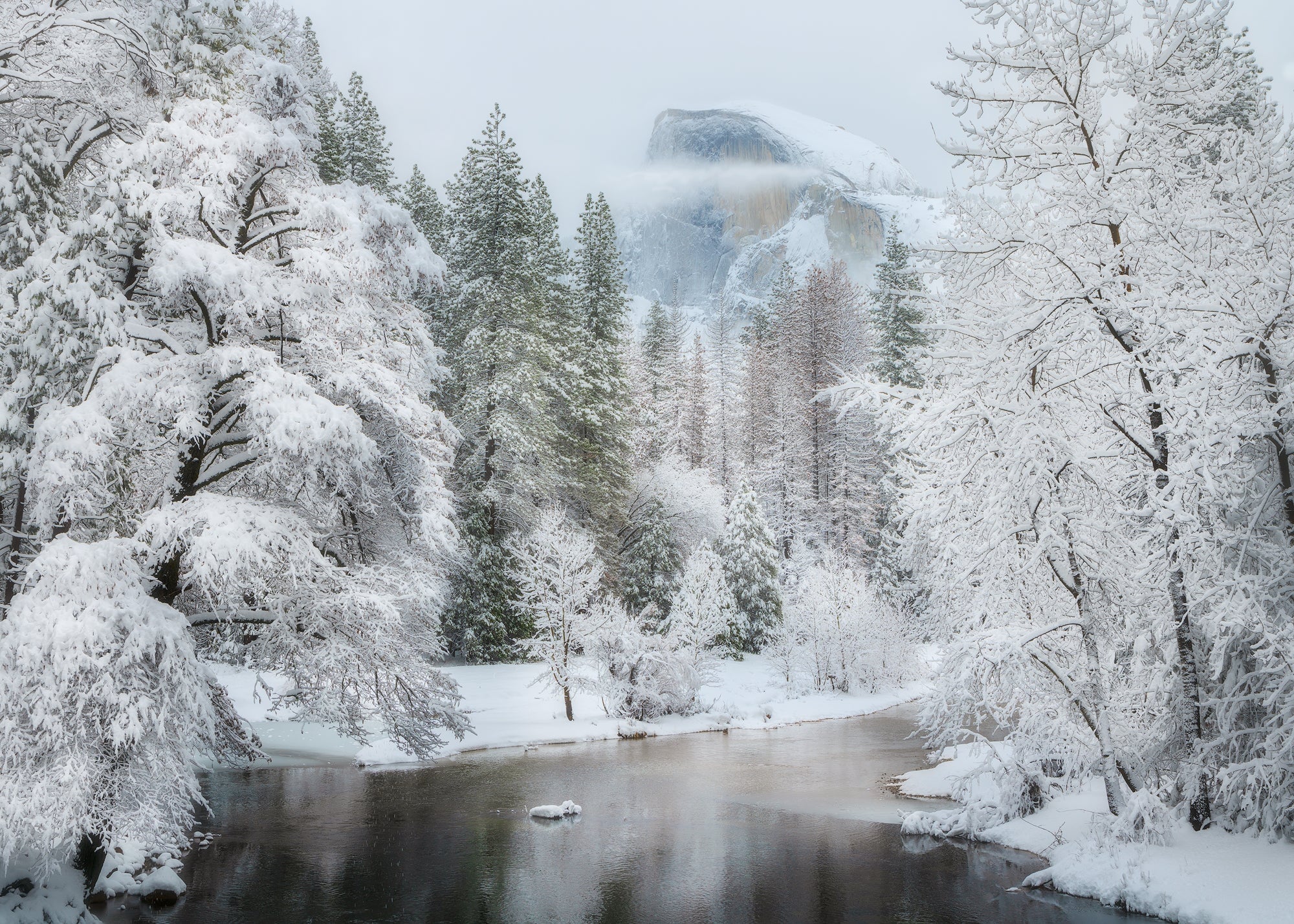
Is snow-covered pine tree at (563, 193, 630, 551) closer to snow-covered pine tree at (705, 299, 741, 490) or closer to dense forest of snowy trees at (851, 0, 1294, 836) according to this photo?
snow-covered pine tree at (705, 299, 741, 490)

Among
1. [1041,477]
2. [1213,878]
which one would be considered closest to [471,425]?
[1041,477]

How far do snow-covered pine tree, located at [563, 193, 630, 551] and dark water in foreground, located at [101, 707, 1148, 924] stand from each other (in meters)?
14.2

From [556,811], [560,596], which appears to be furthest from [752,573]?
[556,811]

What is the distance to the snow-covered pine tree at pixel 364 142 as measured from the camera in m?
31.1

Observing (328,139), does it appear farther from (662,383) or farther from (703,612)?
(662,383)

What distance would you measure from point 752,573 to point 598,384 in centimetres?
1029

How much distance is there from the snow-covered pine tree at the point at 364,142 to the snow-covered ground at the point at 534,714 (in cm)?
1772

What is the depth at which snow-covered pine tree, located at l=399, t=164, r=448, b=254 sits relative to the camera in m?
35.0

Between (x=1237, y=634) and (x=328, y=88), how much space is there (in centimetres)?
1325

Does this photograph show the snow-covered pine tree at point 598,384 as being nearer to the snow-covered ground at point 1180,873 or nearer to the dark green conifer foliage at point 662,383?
the dark green conifer foliage at point 662,383

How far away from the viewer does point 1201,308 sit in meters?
10.0

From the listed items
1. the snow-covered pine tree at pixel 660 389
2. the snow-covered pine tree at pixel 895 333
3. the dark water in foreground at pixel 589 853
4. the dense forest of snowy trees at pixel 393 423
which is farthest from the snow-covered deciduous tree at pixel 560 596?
the snow-covered pine tree at pixel 895 333

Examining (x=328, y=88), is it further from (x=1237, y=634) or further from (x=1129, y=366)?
(x=1237, y=634)

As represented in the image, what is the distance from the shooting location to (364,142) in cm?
3142
